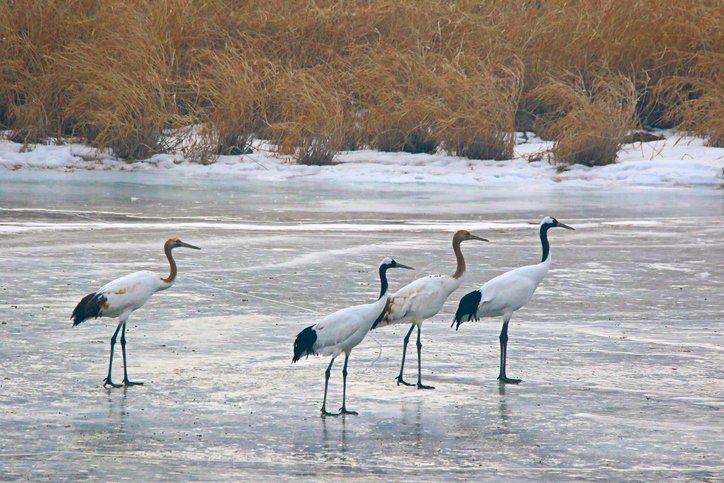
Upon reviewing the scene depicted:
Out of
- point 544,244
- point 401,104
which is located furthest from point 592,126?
point 544,244

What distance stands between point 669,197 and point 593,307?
9.01m

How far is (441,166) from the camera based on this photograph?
22969mm

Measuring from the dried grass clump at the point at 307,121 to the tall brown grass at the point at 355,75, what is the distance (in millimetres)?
35

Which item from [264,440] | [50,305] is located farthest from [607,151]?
[264,440]

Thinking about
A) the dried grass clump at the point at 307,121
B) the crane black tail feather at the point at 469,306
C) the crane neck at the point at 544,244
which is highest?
the dried grass clump at the point at 307,121

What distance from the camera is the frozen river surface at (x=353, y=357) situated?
645cm

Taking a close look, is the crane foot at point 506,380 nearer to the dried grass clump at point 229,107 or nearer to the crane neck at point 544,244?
the crane neck at point 544,244

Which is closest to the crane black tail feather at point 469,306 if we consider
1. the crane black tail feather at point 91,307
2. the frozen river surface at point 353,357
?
the frozen river surface at point 353,357

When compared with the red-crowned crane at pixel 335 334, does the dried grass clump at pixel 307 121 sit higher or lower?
higher

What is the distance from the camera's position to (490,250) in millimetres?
14055

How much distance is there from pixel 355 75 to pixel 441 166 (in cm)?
328

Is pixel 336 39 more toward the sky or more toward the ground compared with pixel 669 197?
more toward the sky

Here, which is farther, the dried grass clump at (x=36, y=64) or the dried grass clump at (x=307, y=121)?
the dried grass clump at (x=36, y=64)

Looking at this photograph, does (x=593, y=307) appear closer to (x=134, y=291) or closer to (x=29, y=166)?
(x=134, y=291)
